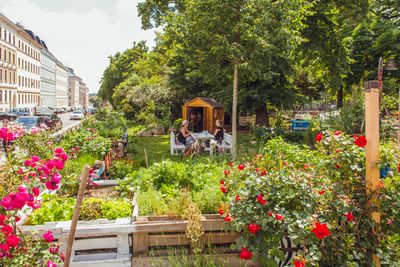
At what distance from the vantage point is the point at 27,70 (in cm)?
6938

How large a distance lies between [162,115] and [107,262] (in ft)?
74.9

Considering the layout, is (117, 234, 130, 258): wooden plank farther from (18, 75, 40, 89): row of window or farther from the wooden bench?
(18, 75, 40, 89): row of window

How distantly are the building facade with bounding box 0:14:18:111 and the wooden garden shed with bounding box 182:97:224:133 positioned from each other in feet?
137

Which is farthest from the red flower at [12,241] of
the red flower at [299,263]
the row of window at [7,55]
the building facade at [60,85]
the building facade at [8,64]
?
the building facade at [60,85]

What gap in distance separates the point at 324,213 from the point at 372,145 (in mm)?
836

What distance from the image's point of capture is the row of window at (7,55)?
5426 centimetres

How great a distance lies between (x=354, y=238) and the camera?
3600 millimetres

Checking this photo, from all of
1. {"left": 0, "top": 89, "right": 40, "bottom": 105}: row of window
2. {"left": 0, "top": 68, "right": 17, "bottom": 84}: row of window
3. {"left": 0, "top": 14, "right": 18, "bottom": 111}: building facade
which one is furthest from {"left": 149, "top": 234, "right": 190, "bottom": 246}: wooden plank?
{"left": 0, "top": 68, "right": 17, "bottom": 84}: row of window

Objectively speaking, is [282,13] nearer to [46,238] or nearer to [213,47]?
[213,47]

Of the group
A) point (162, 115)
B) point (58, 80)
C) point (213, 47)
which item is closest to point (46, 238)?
point (213, 47)

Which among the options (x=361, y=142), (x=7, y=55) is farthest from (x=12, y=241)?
(x=7, y=55)

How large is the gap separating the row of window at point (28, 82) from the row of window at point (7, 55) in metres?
5.10

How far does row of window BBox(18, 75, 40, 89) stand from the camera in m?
64.8

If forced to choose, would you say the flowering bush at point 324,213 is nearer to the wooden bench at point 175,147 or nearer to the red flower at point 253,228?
the red flower at point 253,228
